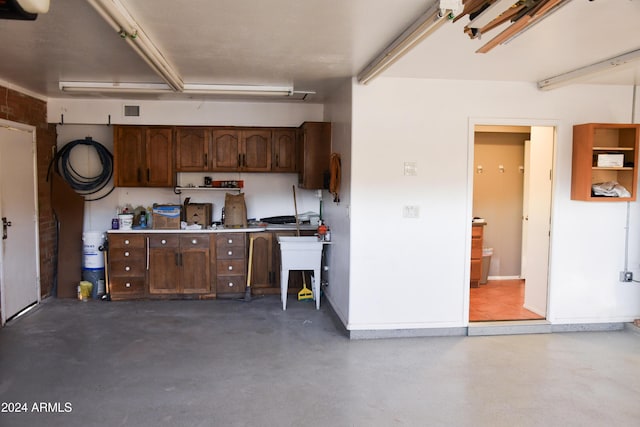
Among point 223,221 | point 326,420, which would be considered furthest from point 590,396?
point 223,221

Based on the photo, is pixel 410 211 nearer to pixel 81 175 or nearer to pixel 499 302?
pixel 499 302

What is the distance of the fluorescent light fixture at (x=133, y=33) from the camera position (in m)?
2.84

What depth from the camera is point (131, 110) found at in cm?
682

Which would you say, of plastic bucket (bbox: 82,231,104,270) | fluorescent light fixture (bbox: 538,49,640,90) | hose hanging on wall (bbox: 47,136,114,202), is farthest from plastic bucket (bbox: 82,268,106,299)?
fluorescent light fixture (bbox: 538,49,640,90)

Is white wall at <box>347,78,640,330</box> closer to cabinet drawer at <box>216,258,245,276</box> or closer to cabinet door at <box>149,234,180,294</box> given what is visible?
cabinet drawer at <box>216,258,245,276</box>

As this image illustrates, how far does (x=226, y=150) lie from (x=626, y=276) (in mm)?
5248

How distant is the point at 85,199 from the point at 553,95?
20.8ft

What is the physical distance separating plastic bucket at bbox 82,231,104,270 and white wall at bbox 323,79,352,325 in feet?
10.4

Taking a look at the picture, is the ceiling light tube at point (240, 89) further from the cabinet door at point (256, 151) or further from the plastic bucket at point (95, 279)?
the plastic bucket at point (95, 279)

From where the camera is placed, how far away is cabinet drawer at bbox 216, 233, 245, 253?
6657mm

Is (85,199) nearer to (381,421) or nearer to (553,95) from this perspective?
(381,421)

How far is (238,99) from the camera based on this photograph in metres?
6.79

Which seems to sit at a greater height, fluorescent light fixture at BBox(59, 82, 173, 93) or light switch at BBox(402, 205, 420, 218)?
fluorescent light fixture at BBox(59, 82, 173, 93)

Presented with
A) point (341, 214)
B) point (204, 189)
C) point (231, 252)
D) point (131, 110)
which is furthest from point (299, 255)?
point (131, 110)
